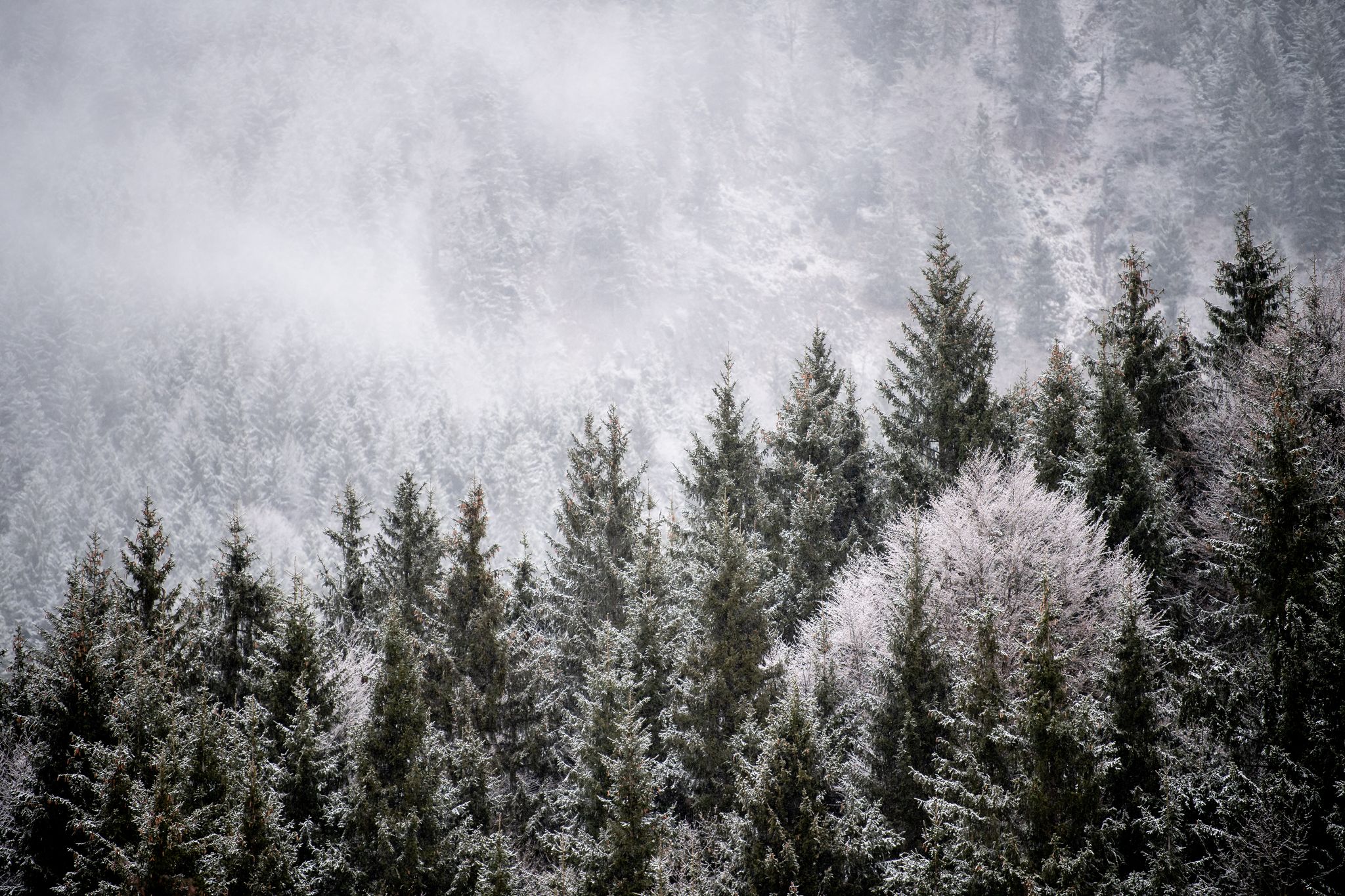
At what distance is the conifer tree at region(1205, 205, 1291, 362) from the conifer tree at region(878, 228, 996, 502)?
23.6ft

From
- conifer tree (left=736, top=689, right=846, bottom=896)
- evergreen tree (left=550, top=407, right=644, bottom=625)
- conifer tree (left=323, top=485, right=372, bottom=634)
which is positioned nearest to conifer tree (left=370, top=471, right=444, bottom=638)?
conifer tree (left=323, top=485, right=372, bottom=634)

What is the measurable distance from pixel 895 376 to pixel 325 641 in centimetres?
2070

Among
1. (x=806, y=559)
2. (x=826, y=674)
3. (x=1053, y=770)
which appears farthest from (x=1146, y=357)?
(x=1053, y=770)

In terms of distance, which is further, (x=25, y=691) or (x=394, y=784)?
(x=25, y=691)

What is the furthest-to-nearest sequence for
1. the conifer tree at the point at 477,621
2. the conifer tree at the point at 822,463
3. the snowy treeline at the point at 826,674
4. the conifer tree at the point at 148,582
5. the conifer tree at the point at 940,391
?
the conifer tree at the point at 822,463 < the conifer tree at the point at 940,391 < the conifer tree at the point at 148,582 < the conifer tree at the point at 477,621 < the snowy treeline at the point at 826,674

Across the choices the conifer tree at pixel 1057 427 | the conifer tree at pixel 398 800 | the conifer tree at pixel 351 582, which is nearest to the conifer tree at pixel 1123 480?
the conifer tree at pixel 1057 427

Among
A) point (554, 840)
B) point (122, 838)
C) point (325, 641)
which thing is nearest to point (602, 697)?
point (554, 840)

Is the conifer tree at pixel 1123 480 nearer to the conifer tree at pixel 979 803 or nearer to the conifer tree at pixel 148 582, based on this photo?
the conifer tree at pixel 979 803

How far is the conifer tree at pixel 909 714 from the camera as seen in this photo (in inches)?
768

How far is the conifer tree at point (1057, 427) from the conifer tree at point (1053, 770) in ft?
35.7

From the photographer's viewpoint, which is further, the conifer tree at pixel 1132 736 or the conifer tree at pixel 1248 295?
the conifer tree at pixel 1248 295

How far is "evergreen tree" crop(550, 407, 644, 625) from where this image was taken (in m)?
30.7

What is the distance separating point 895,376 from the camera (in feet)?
106

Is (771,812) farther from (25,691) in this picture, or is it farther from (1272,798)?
(25,691)
